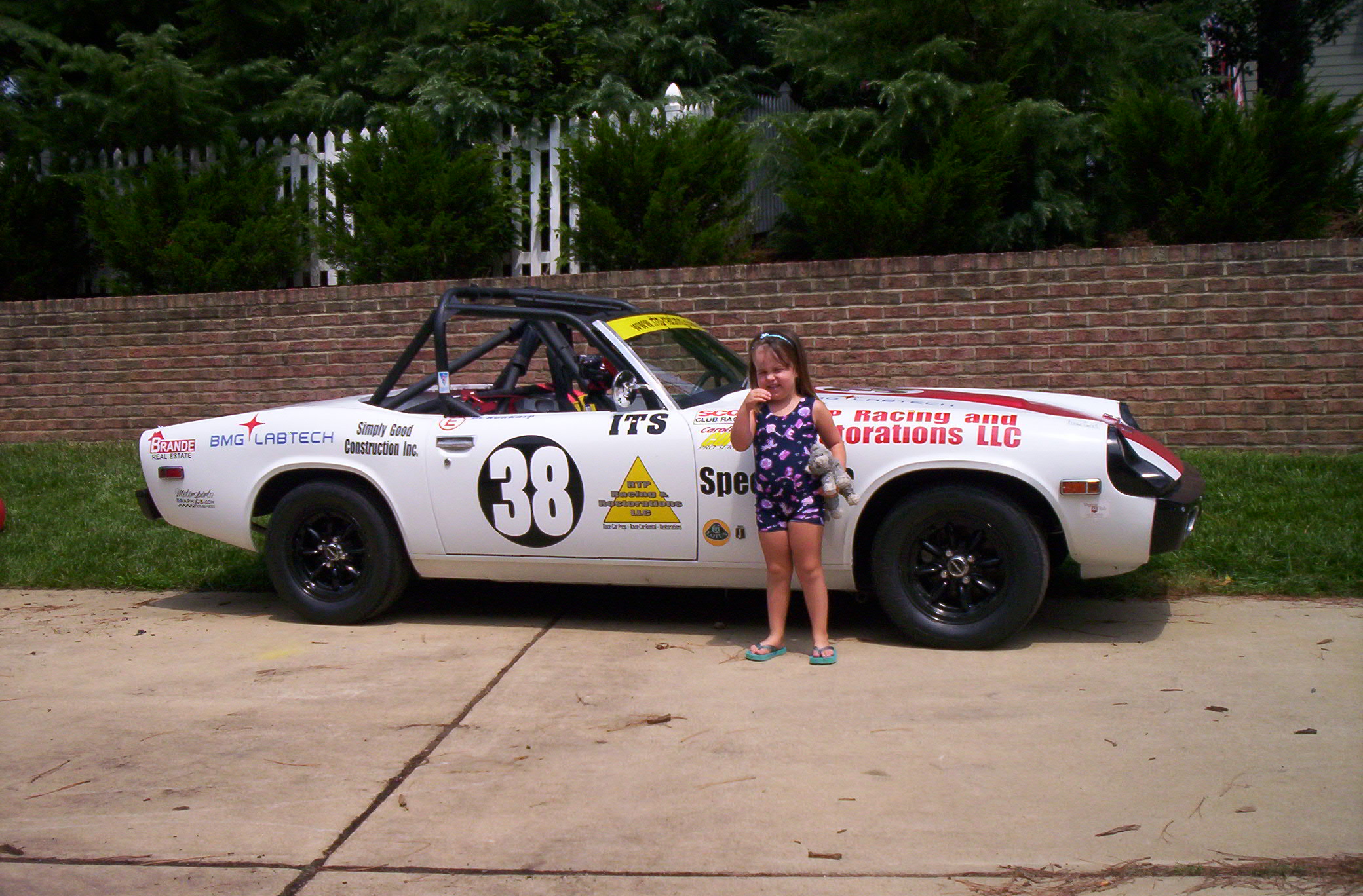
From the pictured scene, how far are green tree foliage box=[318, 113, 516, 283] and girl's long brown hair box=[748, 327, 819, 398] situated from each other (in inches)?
232

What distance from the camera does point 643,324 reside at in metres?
5.98

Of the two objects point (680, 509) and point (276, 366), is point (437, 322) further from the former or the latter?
point (276, 366)

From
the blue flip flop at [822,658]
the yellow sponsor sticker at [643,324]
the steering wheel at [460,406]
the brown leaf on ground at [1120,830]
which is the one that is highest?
the yellow sponsor sticker at [643,324]

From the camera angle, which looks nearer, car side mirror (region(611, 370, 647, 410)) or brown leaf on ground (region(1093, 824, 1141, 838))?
brown leaf on ground (region(1093, 824, 1141, 838))

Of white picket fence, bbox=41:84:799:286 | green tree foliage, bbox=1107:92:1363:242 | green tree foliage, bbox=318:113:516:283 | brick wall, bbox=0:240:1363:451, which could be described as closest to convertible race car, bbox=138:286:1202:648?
brick wall, bbox=0:240:1363:451

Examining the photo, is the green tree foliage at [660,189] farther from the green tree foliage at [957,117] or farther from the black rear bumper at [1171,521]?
the black rear bumper at [1171,521]

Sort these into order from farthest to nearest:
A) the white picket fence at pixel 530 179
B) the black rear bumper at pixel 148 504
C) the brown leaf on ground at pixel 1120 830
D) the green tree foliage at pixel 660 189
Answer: the white picket fence at pixel 530 179 → the green tree foliage at pixel 660 189 → the black rear bumper at pixel 148 504 → the brown leaf on ground at pixel 1120 830

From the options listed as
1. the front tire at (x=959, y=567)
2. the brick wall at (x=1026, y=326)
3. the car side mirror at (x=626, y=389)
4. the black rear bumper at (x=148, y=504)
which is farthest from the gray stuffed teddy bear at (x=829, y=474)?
the brick wall at (x=1026, y=326)

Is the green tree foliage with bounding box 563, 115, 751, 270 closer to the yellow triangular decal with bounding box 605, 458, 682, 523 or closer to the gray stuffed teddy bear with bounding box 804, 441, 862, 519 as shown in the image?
the yellow triangular decal with bounding box 605, 458, 682, 523

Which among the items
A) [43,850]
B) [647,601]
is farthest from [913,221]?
[43,850]

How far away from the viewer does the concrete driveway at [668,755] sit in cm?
327

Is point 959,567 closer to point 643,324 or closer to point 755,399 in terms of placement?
point 755,399

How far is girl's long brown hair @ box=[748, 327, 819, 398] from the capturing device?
16.6ft

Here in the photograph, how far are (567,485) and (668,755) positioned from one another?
1710 mm
